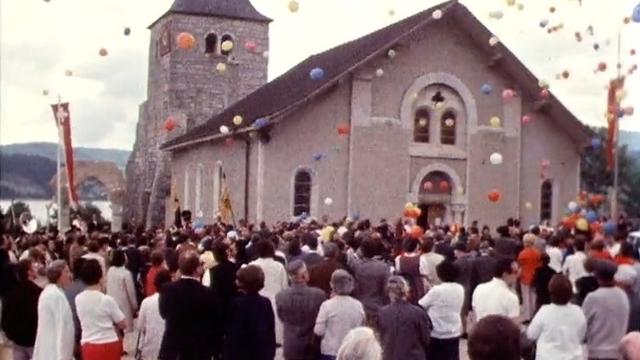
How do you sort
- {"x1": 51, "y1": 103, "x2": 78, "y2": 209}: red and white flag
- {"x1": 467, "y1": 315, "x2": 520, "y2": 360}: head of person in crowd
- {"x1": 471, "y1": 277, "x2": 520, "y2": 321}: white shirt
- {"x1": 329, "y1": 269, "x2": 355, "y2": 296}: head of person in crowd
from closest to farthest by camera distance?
{"x1": 467, "y1": 315, "x2": 520, "y2": 360}: head of person in crowd → {"x1": 329, "y1": 269, "x2": 355, "y2": 296}: head of person in crowd → {"x1": 471, "y1": 277, "x2": 520, "y2": 321}: white shirt → {"x1": 51, "y1": 103, "x2": 78, "y2": 209}: red and white flag

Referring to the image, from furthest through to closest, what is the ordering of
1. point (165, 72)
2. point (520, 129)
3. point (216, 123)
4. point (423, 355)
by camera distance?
point (165, 72)
point (216, 123)
point (520, 129)
point (423, 355)

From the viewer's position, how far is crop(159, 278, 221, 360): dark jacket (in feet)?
34.7

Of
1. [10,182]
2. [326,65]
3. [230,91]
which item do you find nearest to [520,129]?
[326,65]

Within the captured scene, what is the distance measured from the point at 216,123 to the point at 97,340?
111 feet

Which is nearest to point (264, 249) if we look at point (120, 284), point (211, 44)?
point (120, 284)

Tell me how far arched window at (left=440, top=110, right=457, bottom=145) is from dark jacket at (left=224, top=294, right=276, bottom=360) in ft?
88.0

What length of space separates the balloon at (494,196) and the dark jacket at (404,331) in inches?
1023

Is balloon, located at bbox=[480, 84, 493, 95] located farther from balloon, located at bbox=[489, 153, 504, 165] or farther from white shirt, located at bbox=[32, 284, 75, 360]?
white shirt, located at bbox=[32, 284, 75, 360]

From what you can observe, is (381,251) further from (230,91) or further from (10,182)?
(10,182)

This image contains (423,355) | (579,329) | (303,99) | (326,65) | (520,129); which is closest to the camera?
(579,329)

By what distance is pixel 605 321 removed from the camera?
33.3 ft

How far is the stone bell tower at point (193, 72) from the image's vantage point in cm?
5181

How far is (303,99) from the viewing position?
34.0 m

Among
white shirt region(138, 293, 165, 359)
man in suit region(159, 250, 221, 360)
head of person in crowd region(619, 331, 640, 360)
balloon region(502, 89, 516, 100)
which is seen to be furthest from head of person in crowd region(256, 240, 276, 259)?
balloon region(502, 89, 516, 100)
